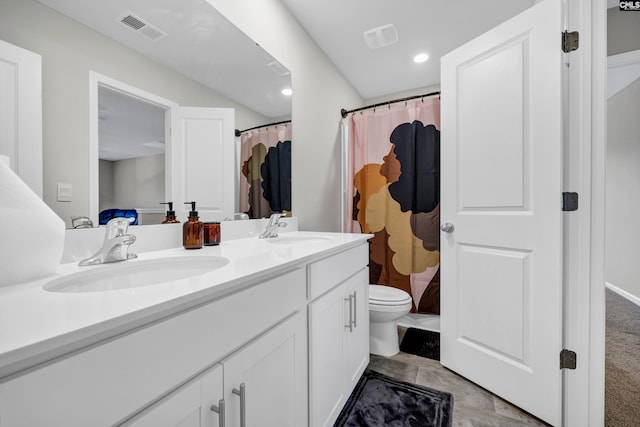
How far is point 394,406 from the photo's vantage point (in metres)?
1.30

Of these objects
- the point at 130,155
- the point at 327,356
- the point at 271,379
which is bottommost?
the point at 327,356

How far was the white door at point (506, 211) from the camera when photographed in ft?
3.98

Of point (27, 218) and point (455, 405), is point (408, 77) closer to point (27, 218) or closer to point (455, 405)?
point (455, 405)

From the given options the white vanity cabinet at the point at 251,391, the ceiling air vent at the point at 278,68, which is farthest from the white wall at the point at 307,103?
the white vanity cabinet at the point at 251,391

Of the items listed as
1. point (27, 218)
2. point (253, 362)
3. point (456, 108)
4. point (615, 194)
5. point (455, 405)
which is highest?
point (456, 108)

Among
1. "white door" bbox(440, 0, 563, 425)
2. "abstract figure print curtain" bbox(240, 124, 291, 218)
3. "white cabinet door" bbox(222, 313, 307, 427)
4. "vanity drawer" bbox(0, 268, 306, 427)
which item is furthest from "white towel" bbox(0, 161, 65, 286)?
"white door" bbox(440, 0, 563, 425)

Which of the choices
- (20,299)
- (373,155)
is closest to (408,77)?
(373,155)

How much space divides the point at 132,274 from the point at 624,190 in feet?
14.4

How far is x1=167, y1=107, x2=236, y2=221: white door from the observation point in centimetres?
109

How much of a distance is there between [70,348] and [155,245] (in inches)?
27.4

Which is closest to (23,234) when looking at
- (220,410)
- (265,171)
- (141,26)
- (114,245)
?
(114,245)

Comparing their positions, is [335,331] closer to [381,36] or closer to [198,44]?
[198,44]

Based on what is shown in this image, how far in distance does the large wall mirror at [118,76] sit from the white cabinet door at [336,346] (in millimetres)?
746

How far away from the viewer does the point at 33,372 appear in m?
0.34
